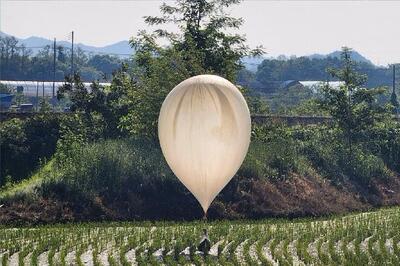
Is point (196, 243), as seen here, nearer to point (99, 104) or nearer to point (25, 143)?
point (99, 104)

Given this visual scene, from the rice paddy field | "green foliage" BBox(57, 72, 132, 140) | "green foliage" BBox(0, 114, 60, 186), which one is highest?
"green foliage" BBox(57, 72, 132, 140)

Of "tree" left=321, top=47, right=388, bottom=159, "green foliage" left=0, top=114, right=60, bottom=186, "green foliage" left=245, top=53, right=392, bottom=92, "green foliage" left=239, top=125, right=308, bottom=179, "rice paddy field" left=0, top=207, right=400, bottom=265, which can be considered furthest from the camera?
"green foliage" left=245, top=53, right=392, bottom=92

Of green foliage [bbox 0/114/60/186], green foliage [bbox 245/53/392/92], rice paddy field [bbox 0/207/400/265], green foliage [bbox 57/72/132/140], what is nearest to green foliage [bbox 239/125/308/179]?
rice paddy field [bbox 0/207/400/265]

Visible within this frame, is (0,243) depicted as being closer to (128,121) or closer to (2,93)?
(128,121)

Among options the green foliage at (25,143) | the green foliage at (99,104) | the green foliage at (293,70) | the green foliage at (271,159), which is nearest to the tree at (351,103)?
the green foliage at (271,159)

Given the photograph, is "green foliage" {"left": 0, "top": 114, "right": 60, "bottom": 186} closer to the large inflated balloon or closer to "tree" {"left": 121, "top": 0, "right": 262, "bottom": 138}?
"tree" {"left": 121, "top": 0, "right": 262, "bottom": 138}

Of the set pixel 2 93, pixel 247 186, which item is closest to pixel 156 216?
pixel 247 186
